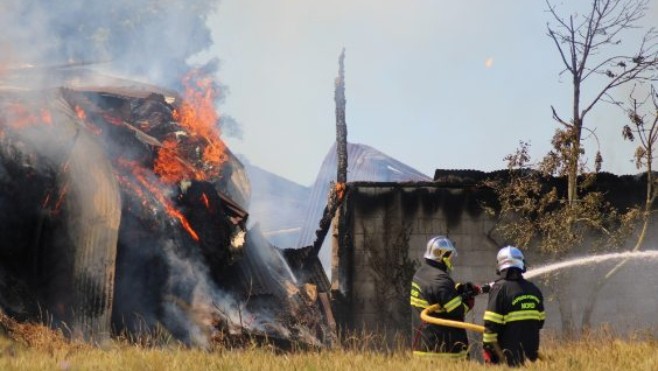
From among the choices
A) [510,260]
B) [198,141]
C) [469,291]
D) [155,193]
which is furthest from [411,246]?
[510,260]

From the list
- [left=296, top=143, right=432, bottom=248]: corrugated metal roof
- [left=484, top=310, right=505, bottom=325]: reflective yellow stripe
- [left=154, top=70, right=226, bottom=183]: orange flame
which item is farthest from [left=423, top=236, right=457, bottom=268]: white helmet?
[left=296, top=143, right=432, bottom=248]: corrugated metal roof

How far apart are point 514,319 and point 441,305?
767 mm

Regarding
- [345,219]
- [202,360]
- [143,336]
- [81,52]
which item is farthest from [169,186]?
[81,52]

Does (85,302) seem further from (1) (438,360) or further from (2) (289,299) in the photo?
(1) (438,360)

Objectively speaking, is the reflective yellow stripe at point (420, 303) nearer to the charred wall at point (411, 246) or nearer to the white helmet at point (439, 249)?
the white helmet at point (439, 249)

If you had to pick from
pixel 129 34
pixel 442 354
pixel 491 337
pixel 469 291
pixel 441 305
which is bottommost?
pixel 442 354

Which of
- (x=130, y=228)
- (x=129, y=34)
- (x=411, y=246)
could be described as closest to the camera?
(x=130, y=228)

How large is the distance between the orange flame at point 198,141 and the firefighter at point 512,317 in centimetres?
732

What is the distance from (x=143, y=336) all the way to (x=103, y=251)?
1463mm

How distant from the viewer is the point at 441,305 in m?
9.03

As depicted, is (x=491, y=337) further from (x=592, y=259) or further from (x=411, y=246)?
(x=592, y=259)

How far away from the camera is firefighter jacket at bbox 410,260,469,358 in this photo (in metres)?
9.02

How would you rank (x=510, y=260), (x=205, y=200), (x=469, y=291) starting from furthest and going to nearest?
(x=205, y=200)
(x=469, y=291)
(x=510, y=260)

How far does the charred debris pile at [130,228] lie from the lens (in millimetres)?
12727
